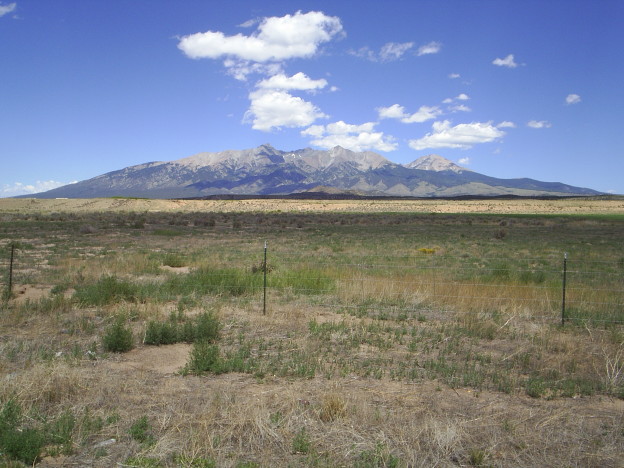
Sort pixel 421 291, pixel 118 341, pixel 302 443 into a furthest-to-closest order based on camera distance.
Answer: pixel 421 291 < pixel 118 341 < pixel 302 443

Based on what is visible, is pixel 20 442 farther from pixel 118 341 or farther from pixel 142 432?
pixel 118 341

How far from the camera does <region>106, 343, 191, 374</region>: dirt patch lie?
7.36m

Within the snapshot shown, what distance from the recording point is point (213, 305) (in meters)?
11.2

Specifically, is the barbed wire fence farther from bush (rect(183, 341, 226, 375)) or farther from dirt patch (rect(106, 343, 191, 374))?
bush (rect(183, 341, 226, 375))

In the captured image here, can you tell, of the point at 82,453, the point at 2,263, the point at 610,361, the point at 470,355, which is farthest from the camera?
the point at 2,263

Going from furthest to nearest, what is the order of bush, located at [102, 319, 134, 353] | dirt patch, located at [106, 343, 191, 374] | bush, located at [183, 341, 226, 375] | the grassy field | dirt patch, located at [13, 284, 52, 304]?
dirt patch, located at [13, 284, 52, 304]
bush, located at [102, 319, 134, 353]
dirt patch, located at [106, 343, 191, 374]
bush, located at [183, 341, 226, 375]
the grassy field

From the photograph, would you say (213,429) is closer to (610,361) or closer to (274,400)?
(274,400)

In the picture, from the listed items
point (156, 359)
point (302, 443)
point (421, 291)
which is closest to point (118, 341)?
point (156, 359)

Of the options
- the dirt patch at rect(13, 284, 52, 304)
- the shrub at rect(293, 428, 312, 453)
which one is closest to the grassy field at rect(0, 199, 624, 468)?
the shrub at rect(293, 428, 312, 453)

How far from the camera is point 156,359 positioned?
785 cm

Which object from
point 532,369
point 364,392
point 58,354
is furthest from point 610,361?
point 58,354

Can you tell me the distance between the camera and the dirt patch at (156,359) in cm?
736

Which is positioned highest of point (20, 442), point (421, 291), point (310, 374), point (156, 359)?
point (421, 291)

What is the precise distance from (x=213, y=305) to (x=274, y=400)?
5682 millimetres
